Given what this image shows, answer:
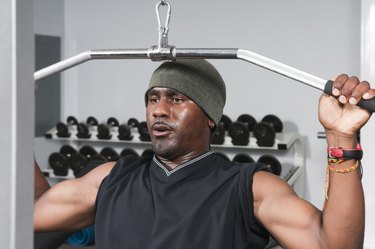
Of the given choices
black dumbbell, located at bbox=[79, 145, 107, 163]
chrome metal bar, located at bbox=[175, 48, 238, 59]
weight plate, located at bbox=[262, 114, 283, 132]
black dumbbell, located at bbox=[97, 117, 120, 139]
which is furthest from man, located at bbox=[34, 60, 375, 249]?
black dumbbell, located at bbox=[79, 145, 107, 163]

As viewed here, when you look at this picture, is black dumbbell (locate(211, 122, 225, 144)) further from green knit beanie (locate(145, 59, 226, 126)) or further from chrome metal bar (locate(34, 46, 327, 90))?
chrome metal bar (locate(34, 46, 327, 90))

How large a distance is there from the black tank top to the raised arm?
0.12 metres

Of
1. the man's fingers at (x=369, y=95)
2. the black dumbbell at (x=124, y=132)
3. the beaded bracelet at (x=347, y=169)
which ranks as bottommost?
the black dumbbell at (x=124, y=132)

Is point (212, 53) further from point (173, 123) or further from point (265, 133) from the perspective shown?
point (265, 133)

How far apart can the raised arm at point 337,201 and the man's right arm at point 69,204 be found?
1.92ft

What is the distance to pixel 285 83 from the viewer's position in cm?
404

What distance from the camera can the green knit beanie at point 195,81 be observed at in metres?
1.45

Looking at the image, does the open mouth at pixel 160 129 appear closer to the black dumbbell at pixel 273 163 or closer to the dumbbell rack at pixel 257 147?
the dumbbell rack at pixel 257 147

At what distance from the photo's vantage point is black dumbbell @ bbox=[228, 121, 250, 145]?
149 inches

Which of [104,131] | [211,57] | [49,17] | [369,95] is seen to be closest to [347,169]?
[369,95]

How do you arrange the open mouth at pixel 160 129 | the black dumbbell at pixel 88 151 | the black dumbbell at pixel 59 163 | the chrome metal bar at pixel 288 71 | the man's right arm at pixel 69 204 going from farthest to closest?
the black dumbbell at pixel 88 151
the black dumbbell at pixel 59 163
the man's right arm at pixel 69 204
the open mouth at pixel 160 129
the chrome metal bar at pixel 288 71

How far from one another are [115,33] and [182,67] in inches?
136

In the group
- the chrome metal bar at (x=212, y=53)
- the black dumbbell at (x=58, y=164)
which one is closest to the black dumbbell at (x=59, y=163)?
the black dumbbell at (x=58, y=164)

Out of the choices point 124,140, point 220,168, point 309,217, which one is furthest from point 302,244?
point 124,140
